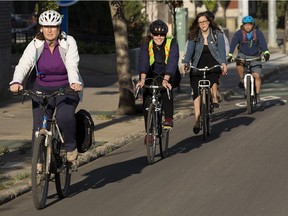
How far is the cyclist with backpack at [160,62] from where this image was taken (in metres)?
12.0

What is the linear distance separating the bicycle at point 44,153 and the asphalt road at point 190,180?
0.64ft

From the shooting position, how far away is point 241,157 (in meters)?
12.2

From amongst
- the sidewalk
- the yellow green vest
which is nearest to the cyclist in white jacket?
the sidewalk

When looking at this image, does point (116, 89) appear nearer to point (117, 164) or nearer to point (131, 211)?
point (117, 164)

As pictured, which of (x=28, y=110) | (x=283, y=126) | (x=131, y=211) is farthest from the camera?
(x=28, y=110)

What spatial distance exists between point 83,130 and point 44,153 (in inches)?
23.7

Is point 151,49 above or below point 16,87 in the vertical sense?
above

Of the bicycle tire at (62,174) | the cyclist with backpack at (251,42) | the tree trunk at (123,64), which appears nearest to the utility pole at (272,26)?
the cyclist with backpack at (251,42)

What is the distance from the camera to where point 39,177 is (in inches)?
358

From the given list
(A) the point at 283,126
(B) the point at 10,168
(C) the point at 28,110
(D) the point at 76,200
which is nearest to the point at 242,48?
(A) the point at 283,126

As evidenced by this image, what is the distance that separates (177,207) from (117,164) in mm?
3227

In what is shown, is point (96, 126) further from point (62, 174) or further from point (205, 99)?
point (62, 174)

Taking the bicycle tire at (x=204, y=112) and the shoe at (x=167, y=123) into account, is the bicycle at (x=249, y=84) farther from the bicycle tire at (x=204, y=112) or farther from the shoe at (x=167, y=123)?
the shoe at (x=167, y=123)

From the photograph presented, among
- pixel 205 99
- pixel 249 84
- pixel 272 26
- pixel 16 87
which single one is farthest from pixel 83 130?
pixel 272 26
